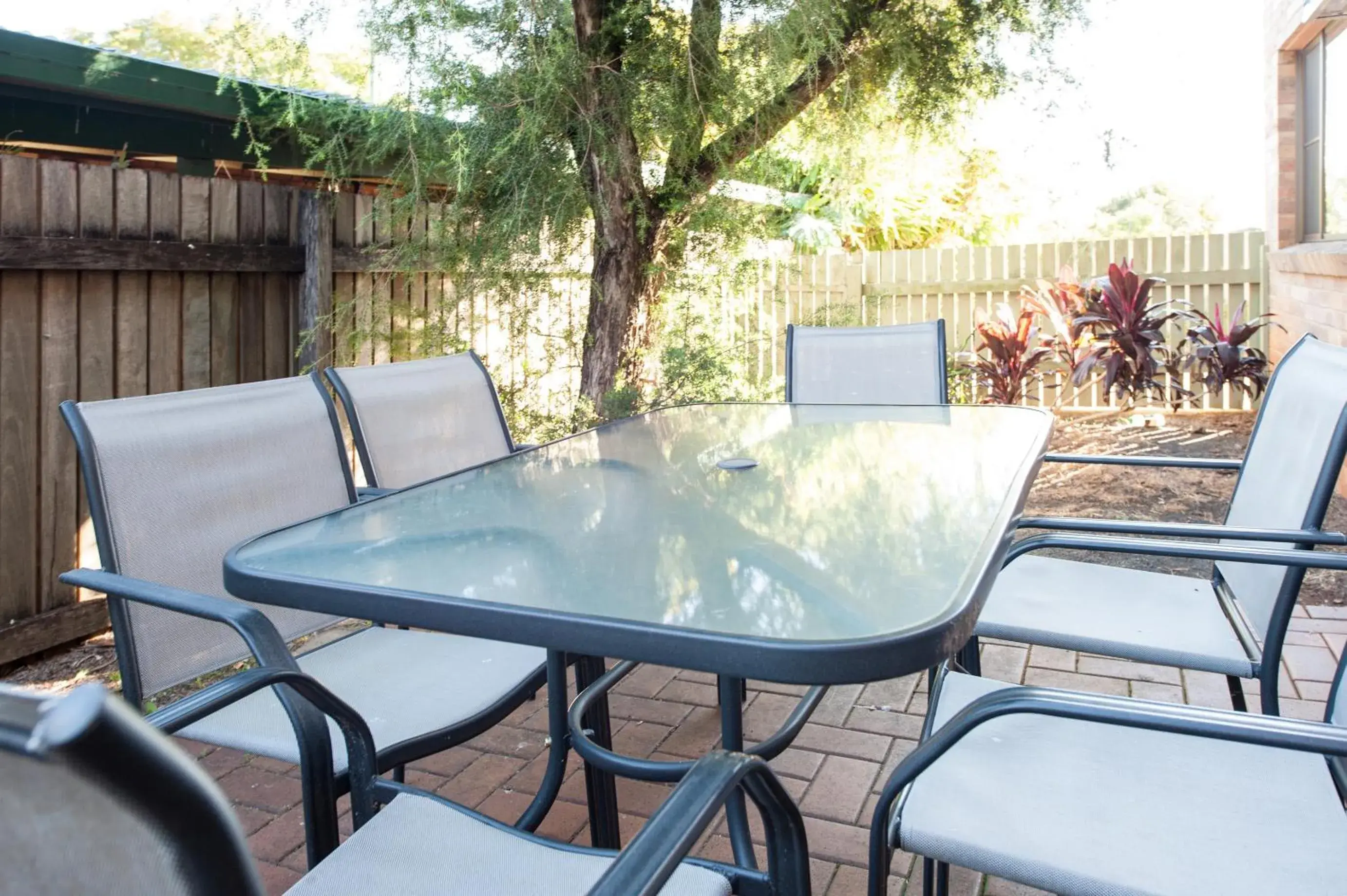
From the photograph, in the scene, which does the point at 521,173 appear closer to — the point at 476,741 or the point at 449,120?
the point at 449,120

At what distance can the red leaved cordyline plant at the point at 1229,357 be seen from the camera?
5961 mm

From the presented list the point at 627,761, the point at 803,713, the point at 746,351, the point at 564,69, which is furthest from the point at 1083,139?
the point at 627,761

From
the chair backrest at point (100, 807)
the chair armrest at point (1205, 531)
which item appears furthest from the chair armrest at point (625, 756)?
the chair backrest at point (100, 807)

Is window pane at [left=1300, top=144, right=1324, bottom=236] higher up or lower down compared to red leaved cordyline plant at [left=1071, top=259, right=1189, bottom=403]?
higher up

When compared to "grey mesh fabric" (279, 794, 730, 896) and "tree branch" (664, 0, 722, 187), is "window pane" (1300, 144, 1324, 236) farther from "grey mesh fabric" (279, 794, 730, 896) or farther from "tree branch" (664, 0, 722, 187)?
"grey mesh fabric" (279, 794, 730, 896)

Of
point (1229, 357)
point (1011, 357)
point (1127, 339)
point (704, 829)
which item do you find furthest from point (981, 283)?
point (704, 829)

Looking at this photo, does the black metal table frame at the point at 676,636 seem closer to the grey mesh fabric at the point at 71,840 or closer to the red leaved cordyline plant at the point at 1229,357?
the grey mesh fabric at the point at 71,840

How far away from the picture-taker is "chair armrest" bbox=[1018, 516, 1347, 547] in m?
1.73

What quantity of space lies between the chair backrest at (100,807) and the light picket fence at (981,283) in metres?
5.47

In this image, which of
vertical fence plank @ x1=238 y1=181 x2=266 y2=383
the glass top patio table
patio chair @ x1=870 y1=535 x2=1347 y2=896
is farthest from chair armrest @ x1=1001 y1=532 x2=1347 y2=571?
vertical fence plank @ x1=238 y1=181 x2=266 y2=383

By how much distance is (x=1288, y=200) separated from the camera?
5797 mm

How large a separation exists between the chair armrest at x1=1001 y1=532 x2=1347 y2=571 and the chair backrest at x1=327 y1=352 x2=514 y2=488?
4.13 feet

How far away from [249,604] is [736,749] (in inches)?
37.8

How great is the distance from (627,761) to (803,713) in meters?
0.44
